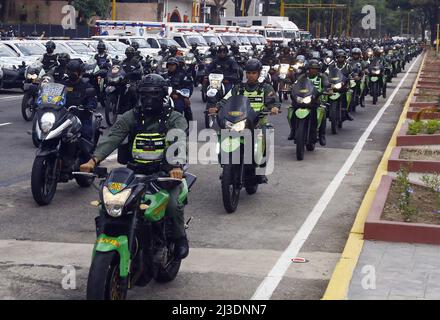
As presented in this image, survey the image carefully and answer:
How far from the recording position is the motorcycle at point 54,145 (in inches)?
456

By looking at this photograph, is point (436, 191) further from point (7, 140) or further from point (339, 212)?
point (7, 140)

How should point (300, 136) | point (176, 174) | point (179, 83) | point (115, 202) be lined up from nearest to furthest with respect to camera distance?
point (115, 202), point (176, 174), point (300, 136), point (179, 83)

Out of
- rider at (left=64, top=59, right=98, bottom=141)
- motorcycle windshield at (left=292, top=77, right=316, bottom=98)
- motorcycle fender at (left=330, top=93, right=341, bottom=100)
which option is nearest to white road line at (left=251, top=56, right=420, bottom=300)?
motorcycle windshield at (left=292, top=77, right=316, bottom=98)

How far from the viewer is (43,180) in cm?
1162

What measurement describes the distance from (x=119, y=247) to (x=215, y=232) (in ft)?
12.1

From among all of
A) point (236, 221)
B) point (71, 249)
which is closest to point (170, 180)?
point (71, 249)

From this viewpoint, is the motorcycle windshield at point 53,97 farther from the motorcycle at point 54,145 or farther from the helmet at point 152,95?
the helmet at point 152,95

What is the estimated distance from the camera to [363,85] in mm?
26281

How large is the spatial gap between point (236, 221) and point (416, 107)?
14944 mm

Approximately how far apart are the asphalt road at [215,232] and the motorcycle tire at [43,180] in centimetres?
13

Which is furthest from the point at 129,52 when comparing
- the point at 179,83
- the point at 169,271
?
the point at 169,271

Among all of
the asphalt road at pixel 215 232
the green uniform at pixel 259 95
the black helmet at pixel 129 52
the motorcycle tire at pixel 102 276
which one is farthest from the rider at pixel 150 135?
the black helmet at pixel 129 52

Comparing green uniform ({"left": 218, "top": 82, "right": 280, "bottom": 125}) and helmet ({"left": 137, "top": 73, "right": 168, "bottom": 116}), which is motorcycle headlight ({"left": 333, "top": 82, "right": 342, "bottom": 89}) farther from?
helmet ({"left": 137, "top": 73, "right": 168, "bottom": 116})

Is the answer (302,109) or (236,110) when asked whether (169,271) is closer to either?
(236,110)
